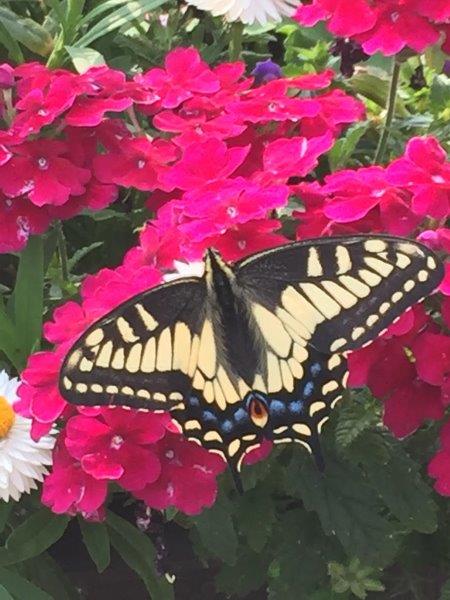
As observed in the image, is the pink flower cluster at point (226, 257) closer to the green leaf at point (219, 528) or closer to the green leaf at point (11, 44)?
the green leaf at point (219, 528)

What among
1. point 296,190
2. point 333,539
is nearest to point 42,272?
point 296,190

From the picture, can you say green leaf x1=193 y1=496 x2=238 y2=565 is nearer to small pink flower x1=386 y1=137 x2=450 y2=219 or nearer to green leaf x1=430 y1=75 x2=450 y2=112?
small pink flower x1=386 y1=137 x2=450 y2=219

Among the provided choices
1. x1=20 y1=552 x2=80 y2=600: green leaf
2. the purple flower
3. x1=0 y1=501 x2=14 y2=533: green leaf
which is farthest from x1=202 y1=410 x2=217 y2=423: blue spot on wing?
the purple flower

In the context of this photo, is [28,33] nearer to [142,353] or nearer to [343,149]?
[343,149]

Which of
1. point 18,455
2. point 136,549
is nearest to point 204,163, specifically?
point 18,455

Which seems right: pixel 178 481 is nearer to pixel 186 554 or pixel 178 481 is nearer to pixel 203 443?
pixel 203 443
